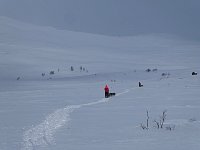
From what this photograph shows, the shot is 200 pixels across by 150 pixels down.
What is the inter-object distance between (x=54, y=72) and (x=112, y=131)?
91.9 ft

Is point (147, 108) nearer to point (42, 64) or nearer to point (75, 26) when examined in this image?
point (42, 64)

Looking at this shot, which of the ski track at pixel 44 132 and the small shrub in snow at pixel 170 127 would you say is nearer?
the ski track at pixel 44 132

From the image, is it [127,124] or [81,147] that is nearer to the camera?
[81,147]

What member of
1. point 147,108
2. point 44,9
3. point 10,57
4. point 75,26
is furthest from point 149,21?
point 147,108

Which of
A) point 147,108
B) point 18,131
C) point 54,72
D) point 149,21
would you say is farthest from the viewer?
point 149,21

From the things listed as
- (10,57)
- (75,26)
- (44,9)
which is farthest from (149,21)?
(10,57)

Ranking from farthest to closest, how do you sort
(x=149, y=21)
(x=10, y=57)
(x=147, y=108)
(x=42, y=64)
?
(x=149, y=21) → (x=10, y=57) → (x=42, y=64) → (x=147, y=108)

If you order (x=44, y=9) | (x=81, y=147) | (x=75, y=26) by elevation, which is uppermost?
(x=44, y=9)

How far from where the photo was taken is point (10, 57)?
152 feet

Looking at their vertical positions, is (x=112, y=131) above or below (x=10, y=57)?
below

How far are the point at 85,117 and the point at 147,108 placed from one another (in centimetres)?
180

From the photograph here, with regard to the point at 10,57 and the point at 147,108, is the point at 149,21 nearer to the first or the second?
the point at 10,57

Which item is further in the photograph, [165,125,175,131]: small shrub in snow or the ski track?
[165,125,175,131]: small shrub in snow

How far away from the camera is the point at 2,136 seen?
7676 mm
